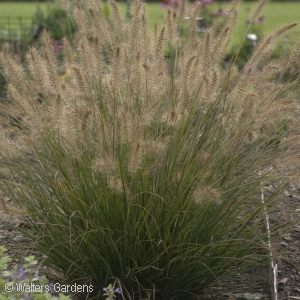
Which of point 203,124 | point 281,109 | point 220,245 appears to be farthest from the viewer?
point 203,124

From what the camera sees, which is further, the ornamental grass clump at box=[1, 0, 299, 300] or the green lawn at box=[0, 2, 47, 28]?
the green lawn at box=[0, 2, 47, 28]

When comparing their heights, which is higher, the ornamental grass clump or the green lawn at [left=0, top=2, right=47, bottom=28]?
the ornamental grass clump

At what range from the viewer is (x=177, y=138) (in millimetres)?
2738

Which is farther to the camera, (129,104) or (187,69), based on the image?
(129,104)

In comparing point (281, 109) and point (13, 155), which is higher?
point (281, 109)

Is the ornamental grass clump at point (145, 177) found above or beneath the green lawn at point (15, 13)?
above

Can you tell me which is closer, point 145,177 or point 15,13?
point 145,177

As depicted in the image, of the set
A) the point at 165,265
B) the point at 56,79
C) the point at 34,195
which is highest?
the point at 56,79

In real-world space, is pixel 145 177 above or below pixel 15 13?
above

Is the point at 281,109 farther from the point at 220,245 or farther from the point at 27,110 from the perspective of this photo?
the point at 27,110

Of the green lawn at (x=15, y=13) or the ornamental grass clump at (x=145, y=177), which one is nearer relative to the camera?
the ornamental grass clump at (x=145, y=177)

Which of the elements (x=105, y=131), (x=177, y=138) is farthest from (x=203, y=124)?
(x=105, y=131)

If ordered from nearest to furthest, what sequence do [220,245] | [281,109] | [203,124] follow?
[281,109], [220,245], [203,124]

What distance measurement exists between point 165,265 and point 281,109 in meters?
0.83
